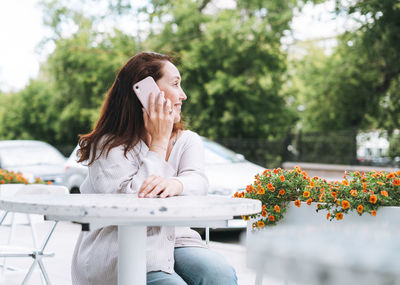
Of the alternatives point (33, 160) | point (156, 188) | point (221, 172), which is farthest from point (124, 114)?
point (33, 160)

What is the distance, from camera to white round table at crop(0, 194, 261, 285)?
1.71 meters

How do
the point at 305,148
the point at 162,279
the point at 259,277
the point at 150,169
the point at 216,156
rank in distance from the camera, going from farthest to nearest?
the point at 305,148, the point at 216,156, the point at 259,277, the point at 150,169, the point at 162,279

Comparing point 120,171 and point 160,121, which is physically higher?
point 160,121

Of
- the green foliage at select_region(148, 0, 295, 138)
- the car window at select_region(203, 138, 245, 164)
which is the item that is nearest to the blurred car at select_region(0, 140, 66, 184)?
the car window at select_region(203, 138, 245, 164)

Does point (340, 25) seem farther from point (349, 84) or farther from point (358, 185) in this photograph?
point (358, 185)

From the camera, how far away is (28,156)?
39.3 ft

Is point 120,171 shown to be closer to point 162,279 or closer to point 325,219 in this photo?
point 162,279

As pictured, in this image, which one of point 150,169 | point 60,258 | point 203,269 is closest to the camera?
point 203,269

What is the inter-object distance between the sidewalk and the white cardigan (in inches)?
29.4

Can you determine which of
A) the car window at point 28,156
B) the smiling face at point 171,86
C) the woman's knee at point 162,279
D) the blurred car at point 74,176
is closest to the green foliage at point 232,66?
the car window at point 28,156

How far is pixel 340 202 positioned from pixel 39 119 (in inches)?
1000

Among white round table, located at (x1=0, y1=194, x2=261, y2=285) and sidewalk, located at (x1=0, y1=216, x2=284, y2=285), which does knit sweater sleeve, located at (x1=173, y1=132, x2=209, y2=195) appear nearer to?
white round table, located at (x1=0, y1=194, x2=261, y2=285)

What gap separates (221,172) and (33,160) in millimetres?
5813

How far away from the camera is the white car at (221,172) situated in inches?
285
